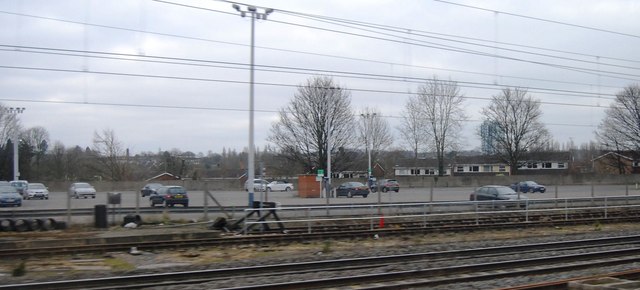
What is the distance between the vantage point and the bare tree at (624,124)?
7225 centimetres

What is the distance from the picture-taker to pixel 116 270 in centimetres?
1370

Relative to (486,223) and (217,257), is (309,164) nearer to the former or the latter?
(486,223)

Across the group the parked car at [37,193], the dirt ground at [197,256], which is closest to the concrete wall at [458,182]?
the parked car at [37,193]

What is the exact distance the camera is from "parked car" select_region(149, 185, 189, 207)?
32969mm

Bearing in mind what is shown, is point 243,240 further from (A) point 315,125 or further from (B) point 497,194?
(A) point 315,125

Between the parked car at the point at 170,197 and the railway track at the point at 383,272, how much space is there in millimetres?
20491

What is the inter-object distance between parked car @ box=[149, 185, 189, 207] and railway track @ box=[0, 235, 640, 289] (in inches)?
807

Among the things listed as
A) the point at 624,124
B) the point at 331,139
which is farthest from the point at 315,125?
the point at 624,124

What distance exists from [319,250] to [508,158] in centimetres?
7068

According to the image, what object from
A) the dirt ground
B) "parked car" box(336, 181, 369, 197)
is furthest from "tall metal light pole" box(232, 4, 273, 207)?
"parked car" box(336, 181, 369, 197)

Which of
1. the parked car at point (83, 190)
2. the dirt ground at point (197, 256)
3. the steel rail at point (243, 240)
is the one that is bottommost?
the dirt ground at point (197, 256)

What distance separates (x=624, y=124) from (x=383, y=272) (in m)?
72.0

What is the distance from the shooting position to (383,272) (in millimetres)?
12898

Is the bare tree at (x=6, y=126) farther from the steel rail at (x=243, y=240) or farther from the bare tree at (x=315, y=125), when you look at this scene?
the steel rail at (x=243, y=240)
